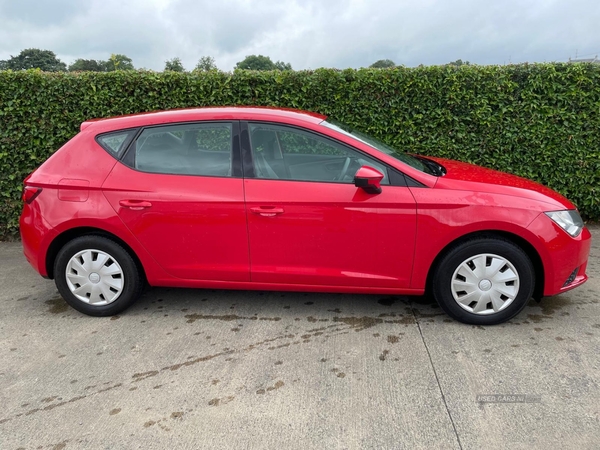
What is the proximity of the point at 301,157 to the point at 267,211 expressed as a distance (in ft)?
1.65

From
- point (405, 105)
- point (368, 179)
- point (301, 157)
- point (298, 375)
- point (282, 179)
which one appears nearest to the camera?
point (298, 375)

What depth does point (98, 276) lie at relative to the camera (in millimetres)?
3619

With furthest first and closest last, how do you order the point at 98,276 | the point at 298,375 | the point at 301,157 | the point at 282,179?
the point at 98,276
the point at 301,157
the point at 282,179
the point at 298,375

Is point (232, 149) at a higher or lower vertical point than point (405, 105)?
lower

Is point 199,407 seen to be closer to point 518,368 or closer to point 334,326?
point 334,326

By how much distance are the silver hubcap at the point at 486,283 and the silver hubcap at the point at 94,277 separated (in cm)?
255

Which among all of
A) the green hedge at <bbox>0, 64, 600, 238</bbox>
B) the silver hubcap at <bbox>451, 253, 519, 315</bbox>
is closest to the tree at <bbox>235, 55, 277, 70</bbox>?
the green hedge at <bbox>0, 64, 600, 238</bbox>

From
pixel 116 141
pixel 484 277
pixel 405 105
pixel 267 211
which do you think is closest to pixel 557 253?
pixel 484 277

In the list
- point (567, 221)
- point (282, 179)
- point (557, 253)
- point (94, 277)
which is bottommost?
point (94, 277)

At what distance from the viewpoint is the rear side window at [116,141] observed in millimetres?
3559

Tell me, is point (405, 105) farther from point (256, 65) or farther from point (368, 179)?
point (256, 65)

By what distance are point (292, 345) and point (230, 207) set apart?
1064mm

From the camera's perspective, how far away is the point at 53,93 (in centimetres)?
552

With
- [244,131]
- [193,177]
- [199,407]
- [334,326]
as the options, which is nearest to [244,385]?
[199,407]
